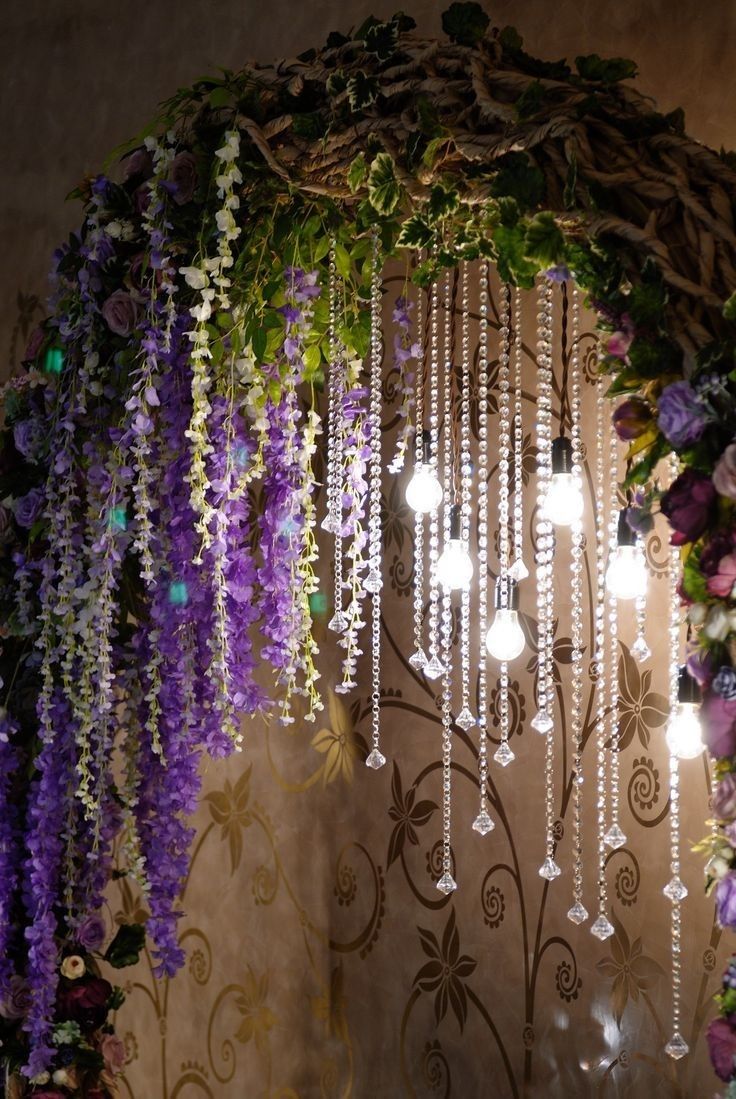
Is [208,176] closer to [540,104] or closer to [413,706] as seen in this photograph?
[540,104]

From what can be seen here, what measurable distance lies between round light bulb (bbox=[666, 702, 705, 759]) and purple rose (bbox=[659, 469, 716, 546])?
42 centimetres

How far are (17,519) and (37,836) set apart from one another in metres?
0.56

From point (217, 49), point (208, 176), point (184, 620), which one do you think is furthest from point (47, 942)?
point (217, 49)

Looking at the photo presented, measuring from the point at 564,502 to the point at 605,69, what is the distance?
602 mm

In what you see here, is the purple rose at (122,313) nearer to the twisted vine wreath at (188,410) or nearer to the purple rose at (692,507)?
the twisted vine wreath at (188,410)

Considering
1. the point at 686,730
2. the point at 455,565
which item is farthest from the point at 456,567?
the point at 686,730

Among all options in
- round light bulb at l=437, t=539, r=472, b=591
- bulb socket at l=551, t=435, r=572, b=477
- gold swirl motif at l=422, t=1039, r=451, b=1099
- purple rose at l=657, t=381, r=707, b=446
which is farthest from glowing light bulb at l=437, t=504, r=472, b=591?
gold swirl motif at l=422, t=1039, r=451, b=1099

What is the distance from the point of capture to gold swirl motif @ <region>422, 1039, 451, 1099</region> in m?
2.61

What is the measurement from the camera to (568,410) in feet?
7.79

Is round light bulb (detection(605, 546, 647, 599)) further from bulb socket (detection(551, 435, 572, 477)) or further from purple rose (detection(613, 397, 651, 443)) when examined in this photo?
purple rose (detection(613, 397, 651, 443))

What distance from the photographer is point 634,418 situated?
1.39 metres

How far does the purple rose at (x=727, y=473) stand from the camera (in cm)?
123

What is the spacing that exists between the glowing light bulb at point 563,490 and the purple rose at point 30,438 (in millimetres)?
932

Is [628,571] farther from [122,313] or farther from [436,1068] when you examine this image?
[436,1068]
